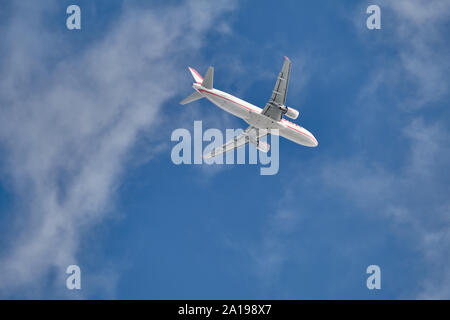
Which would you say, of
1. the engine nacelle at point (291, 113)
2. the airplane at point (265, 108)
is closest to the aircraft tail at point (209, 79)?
the airplane at point (265, 108)

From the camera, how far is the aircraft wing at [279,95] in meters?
68.4

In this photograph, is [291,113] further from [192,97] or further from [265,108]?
[192,97]

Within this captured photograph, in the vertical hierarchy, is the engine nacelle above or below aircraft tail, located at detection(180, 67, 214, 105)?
below

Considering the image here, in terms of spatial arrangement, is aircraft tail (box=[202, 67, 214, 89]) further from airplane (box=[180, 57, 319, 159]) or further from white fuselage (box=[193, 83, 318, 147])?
white fuselage (box=[193, 83, 318, 147])

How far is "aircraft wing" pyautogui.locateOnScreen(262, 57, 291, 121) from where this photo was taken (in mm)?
68438

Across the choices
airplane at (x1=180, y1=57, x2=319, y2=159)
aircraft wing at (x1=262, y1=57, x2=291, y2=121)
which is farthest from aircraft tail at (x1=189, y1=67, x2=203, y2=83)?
aircraft wing at (x1=262, y1=57, x2=291, y2=121)

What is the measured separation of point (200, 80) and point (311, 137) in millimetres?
21773

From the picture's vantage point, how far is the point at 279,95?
72000 millimetres

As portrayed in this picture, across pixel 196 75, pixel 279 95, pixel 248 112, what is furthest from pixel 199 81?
pixel 279 95

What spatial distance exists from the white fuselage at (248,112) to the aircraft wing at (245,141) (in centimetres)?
397

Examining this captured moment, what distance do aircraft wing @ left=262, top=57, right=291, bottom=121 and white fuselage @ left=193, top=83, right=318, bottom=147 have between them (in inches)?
44.5

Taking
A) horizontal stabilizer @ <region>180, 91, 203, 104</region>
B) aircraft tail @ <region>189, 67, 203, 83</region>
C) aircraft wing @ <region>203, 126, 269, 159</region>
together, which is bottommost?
aircraft wing @ <region>203, 126, 269, 159</region>
